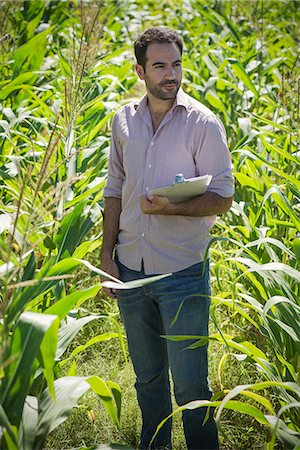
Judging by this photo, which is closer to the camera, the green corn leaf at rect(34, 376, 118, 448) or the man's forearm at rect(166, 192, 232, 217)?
the green corn leaf at rect(34, 376, 118, 448)

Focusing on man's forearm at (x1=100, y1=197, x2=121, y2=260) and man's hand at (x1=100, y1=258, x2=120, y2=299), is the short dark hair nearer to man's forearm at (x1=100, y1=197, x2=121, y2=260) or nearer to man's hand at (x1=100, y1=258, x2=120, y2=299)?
man's forearm at (x1=100, y1=197, x2=121, y2=260)

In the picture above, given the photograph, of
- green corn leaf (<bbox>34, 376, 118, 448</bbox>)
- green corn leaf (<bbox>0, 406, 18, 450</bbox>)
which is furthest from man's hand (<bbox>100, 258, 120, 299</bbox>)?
green corn leaf (<bbox>0, 406, 18, 450</bbox>)

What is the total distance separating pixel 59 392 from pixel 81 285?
201cm

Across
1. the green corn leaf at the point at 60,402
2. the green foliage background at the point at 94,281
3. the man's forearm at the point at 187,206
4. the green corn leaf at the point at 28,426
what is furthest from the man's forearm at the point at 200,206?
the green corn leaf at the point at 28,426

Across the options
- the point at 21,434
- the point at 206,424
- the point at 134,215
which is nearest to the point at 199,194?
the point at 134,215

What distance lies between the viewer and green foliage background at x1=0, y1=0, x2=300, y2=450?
77.6 inches

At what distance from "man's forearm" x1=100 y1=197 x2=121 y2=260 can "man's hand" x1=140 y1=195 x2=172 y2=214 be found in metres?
0.24

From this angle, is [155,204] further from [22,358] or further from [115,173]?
[22,358]

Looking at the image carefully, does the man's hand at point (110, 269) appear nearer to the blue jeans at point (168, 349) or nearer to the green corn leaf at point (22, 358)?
the blue jeans at point (168, 349)

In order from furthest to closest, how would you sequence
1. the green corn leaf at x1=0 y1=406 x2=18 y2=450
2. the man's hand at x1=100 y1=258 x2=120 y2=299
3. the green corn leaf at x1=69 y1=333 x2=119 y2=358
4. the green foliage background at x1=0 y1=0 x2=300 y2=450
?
the green corn leaf at x1=69 y1=333 x2=119 y2=358 → the man's hand at x1=100 y1=258 x2=120 y2=299 → the green foliage background at x1=0 y1=0 x2=300 y2=450 → the green corn leaf at x1=0 y1=406 x2=18 y2=450

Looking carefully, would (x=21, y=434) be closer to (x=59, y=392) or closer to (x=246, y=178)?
(x=59, y=392)

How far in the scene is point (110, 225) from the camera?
2.71m

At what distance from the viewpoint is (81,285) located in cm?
407

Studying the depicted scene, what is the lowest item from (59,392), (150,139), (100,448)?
(100,448)
